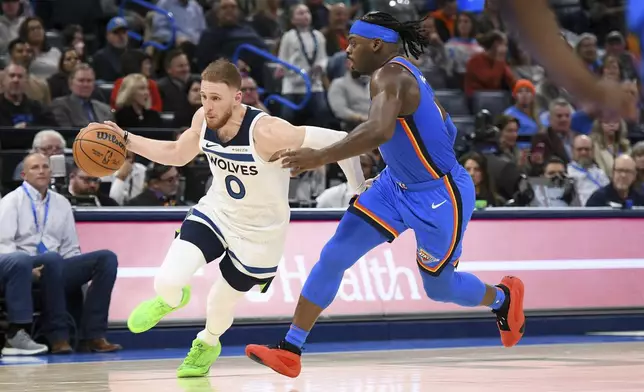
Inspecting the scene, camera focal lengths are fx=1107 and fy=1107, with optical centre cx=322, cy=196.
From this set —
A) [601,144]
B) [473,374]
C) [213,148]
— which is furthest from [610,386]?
[601,144]

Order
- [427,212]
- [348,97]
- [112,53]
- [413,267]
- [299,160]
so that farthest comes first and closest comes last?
[112,53], [348,97], [413,267], [427,212], [299,160]

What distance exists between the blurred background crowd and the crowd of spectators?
0.06 ft

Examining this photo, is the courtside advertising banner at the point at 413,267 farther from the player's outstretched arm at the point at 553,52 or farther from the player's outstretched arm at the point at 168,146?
the player's outstretched arm at the point at 553,52

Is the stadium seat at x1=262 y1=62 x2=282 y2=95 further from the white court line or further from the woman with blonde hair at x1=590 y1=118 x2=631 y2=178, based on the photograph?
the white court line

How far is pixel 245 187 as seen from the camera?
6996 millimetres

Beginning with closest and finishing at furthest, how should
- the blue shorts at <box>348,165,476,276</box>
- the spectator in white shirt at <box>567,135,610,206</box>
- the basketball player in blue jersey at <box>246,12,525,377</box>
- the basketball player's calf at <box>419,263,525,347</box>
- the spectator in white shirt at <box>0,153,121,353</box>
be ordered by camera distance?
the basketball player in blue jersey at <box>246,12,525,377</box> → the blue shorts at <box>348,165,476,276</box> → the basketball player's calf at <box>419,263,525,347</box> → the spectator in white shirt at <box>0,153,121,353</box> → the spectator in white shirt at <box>567,135,610,206</box>

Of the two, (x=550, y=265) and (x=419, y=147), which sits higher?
(x=419, y=147)

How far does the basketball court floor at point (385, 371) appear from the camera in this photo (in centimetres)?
612

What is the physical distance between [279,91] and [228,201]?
710 cm

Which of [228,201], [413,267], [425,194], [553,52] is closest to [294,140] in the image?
[228,201]

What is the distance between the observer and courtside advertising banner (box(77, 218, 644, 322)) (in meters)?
9.62

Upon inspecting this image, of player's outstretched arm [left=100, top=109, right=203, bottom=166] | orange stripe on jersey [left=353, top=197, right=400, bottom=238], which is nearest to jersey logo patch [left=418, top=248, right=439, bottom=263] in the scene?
orange stripe on jersey [left=353, top=197, right=400, bottom=238]

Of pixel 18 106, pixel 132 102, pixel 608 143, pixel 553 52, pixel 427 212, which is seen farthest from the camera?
pixel 608 143

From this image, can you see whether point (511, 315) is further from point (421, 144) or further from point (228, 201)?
point (228, 201)
